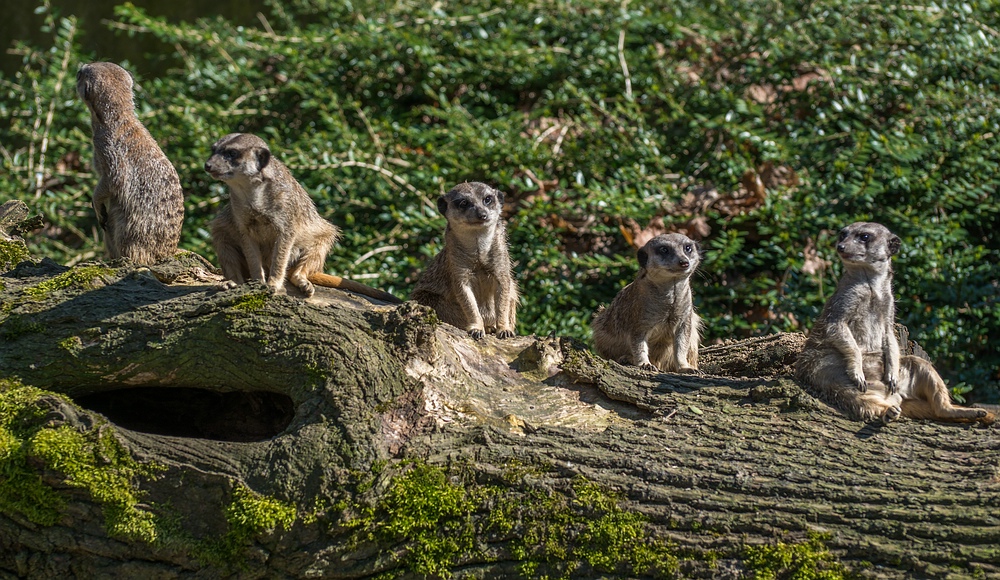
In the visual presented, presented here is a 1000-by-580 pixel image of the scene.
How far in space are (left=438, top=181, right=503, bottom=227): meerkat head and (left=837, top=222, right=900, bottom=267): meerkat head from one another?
1946mm

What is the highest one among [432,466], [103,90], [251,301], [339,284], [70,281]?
[103,90]

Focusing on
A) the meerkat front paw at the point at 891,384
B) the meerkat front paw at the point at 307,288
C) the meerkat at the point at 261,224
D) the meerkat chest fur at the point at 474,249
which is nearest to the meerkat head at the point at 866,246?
the meerkat front paw at the point at 891,384

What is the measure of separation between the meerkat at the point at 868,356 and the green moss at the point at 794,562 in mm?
831

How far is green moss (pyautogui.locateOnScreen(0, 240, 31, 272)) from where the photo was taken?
4332 mm

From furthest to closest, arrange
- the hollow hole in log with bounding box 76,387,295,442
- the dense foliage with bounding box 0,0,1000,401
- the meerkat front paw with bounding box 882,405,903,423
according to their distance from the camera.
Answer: the dense foliage with bounding box 0,0,1000,401 < the hollow hole in log with bounding box 76,387,295,442 < the meerkat front paw with bounding box 882,405,903,423

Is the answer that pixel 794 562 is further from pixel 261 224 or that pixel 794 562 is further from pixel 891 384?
pixel 261 224

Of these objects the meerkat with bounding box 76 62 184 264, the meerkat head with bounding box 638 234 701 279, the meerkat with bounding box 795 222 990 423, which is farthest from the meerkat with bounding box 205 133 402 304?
the meerkat with bounding box 795 222 990 423

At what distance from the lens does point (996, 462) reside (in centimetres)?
344

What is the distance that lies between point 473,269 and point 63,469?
2688 mm

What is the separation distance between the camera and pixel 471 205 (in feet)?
17.7

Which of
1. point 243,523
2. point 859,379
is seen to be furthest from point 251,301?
point 859,379

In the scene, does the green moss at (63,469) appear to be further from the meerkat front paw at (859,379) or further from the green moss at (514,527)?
the meerkat front paw at (859,379)

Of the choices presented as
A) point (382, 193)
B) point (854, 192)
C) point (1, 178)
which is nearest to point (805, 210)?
point (854, 192)

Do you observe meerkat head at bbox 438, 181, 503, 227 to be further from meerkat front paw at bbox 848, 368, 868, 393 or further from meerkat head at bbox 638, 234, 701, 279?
meerkat front paw at bbox 848, 368, 868, 393
